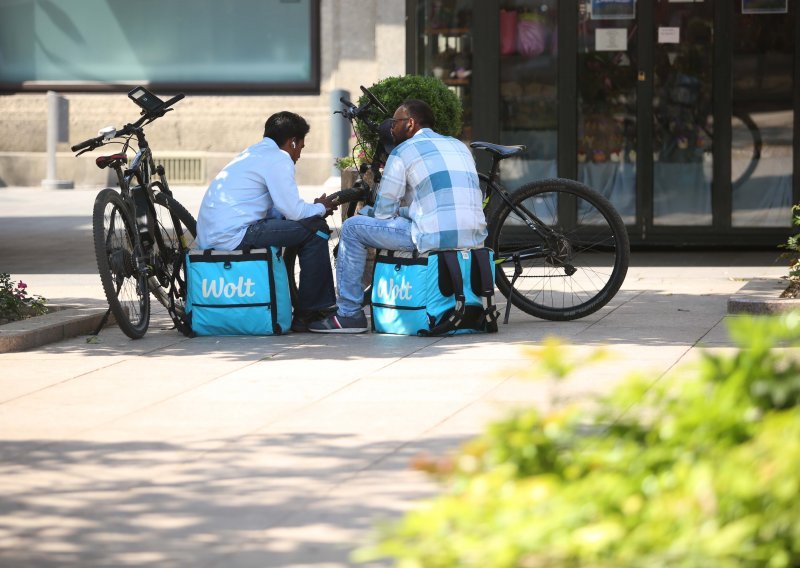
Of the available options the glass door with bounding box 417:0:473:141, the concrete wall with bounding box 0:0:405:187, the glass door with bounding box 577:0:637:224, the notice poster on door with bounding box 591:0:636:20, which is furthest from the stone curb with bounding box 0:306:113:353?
the concrete wall with bounding box 0:0:405:187

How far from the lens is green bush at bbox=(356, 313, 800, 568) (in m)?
2.47

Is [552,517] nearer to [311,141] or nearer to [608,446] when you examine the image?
[608,446]

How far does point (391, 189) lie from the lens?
8328mm

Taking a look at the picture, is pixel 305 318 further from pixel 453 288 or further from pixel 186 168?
pixel 186 168

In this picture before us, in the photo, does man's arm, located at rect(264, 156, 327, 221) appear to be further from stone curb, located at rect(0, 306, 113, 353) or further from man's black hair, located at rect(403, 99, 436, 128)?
stone curb, located at rect(0, 306, 113, 353)

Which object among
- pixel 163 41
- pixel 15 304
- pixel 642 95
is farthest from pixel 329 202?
pixel 163 41

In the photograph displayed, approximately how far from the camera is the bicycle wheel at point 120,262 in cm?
787

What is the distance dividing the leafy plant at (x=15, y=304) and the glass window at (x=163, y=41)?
42.6 ft

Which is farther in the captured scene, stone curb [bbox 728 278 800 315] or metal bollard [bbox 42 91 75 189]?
metal bollard [bbox 42 91 75 189]

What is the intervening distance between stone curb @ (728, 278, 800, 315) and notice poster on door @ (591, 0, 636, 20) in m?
3.71

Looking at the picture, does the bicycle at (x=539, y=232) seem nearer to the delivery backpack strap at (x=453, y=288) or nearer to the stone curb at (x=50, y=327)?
the delivery backpack strap at (x=453, y=288)

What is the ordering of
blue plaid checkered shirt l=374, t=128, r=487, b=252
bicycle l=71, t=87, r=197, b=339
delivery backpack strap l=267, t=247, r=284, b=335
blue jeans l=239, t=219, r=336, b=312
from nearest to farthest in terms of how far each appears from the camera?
bicycle l=71, t=87, r=197, b=339 → blue plaid checkered shirt l=374, t=128, r=487, b=252 → delivery backpack strap l=267, t=247, r=284, b=335 → blue jeans l=239, t=219, r=336, b=312

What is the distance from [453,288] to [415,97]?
6.12 ft

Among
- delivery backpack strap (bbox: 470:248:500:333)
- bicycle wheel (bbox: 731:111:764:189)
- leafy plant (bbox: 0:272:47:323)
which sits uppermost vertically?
bicycle wheel (bbox: 731:111:764:189)
